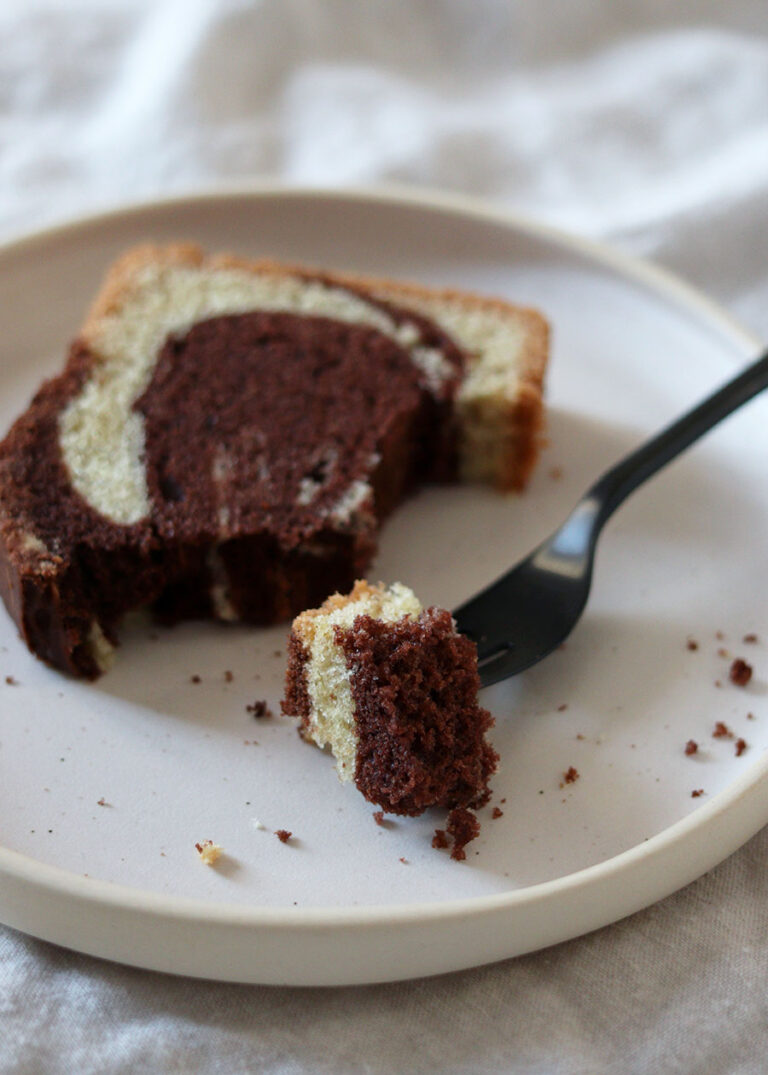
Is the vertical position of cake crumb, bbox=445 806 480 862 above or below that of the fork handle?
below

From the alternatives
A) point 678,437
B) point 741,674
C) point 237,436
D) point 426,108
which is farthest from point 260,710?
point 426,108

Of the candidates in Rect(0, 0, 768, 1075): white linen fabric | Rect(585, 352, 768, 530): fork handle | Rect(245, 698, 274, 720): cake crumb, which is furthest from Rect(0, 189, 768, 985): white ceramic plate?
Rect(0, 0, 768, 1075): white linen fabric

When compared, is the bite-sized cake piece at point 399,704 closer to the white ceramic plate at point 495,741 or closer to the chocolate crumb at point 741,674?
the white ceramic plate at point 495,741

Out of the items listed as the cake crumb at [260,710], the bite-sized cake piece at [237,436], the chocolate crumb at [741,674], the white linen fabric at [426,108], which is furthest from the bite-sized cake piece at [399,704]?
the white linen fabric at [426,108]

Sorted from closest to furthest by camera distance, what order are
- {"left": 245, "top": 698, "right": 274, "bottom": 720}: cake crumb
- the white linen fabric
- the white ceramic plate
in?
the white ceramic plate
{"left": 245, "top": 698, "right": 274, "bottom": 720}: cake crumb
the white linen fabric

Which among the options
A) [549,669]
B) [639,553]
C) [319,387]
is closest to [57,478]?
[319,387]

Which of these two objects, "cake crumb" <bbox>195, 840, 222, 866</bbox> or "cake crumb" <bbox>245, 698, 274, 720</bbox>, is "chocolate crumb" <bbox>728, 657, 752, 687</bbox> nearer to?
"cake crumb" <bbox>245, 698, 274, 720</bbox>

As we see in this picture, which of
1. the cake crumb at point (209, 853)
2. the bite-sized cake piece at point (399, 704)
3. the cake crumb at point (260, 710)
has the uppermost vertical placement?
the bite-sized cake piece at point (399, 704)

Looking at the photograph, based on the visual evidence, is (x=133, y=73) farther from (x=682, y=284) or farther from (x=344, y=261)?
(x=682, y=284)
